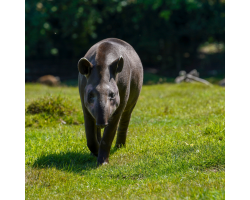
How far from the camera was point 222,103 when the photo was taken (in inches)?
402

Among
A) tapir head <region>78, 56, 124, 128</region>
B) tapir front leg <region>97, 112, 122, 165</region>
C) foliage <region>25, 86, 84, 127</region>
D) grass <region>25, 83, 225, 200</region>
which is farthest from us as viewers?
foliage <region>25, 86, 84, 127</region>

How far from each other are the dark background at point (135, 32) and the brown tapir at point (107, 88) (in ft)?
57.0

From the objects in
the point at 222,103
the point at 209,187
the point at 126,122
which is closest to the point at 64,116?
the point at 126,122

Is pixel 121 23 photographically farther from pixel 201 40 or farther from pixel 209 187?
pixel 209 187

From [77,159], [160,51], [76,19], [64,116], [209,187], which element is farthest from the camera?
[160,51]

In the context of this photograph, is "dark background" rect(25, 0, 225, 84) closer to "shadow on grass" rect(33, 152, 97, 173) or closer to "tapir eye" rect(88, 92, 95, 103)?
"shadow on grass" rect(33, 152, 97, 173)

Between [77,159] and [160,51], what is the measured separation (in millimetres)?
24632

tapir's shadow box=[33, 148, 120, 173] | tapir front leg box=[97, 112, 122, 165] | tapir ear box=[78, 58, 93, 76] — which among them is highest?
tapir ear box=[78, 58, 93, 76]

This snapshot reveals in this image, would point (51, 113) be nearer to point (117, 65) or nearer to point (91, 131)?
point (91, 131)

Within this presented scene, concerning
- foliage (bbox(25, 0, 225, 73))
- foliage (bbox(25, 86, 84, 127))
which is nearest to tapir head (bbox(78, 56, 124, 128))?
foliage (bbox(25, 86, 84, 127))

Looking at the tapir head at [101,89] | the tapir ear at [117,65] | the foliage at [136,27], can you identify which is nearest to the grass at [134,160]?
the tapir head at [101,89]

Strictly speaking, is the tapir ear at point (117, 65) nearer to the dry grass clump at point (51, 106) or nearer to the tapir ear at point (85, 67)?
the tapir ear at point (85, 67)

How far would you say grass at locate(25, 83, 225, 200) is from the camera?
4531mm

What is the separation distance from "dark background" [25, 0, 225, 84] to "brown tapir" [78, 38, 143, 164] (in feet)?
57.0
